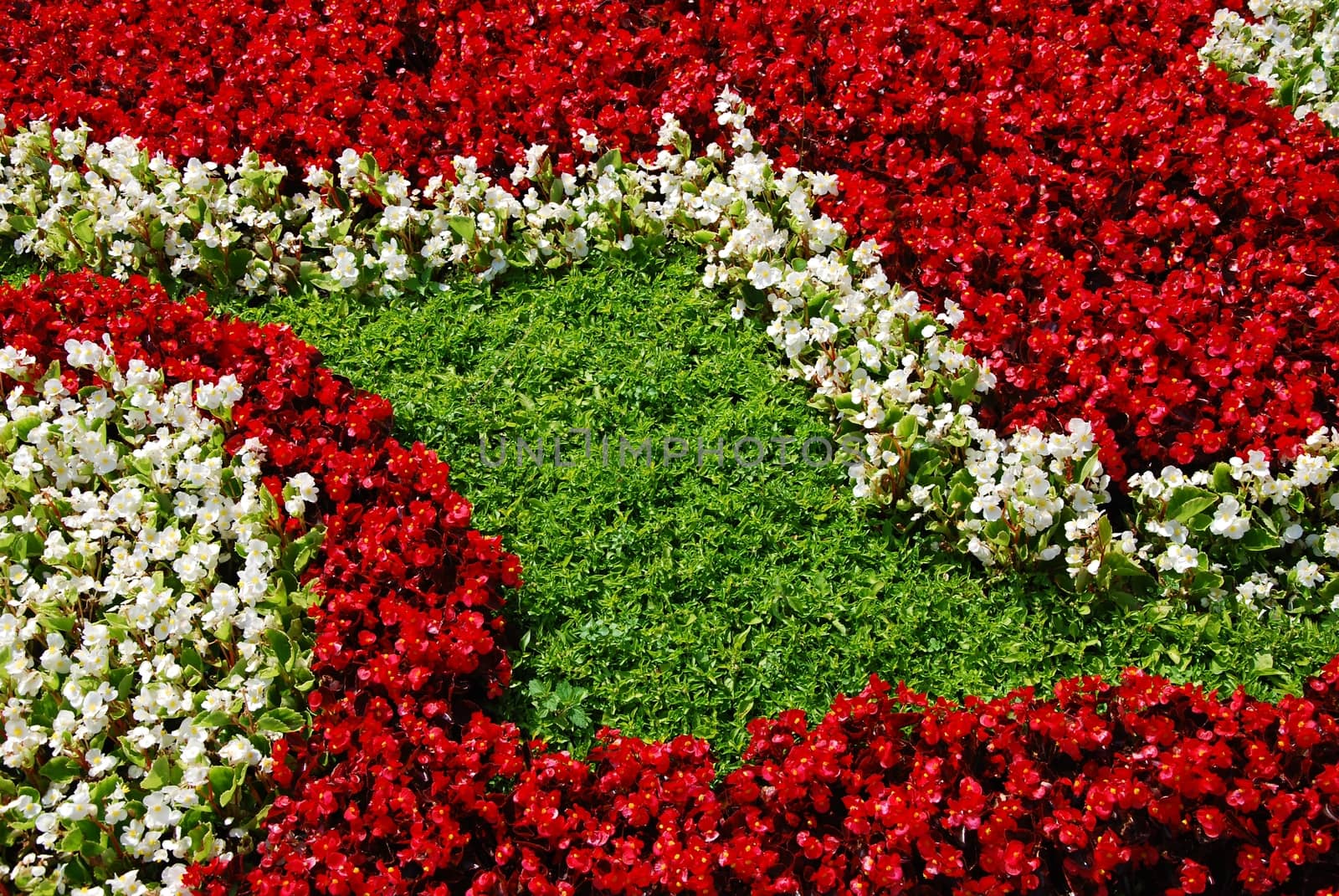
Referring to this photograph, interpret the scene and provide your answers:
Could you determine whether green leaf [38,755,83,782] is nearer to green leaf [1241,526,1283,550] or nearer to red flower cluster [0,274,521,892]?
red flower cluster [0,274,521,892]

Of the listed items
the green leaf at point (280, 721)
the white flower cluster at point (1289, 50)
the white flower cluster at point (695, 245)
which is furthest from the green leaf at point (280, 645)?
the white flower cluster at point (1289, 50)

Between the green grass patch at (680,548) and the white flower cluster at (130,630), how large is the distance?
73 cm

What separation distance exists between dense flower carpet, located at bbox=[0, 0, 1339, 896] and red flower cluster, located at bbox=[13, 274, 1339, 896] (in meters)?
0.01

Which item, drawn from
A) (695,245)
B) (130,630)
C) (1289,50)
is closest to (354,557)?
(130,630)

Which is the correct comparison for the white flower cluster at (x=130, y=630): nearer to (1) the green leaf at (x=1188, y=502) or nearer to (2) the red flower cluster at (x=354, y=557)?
(2) the red flower cluster at (x=354, y=557)

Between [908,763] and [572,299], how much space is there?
2319mm

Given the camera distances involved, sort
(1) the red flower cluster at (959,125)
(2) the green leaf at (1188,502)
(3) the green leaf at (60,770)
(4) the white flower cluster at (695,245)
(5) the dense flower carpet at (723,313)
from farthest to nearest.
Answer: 1. (1) the red flower cluster at (959,125)
2. (4) the white flower cluster at (695,245)
3. (2) the green leaf at (1188,502)
4. (3) the green leaf at (60,770)
5. (5) the dense flower carpet at (723,313)

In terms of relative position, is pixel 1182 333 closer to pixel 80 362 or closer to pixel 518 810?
pixel 518 810

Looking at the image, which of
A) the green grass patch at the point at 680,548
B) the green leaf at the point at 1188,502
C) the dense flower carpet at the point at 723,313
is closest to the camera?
the dense flower carpet at the point at 723,313

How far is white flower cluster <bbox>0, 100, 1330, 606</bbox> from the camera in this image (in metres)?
3.85

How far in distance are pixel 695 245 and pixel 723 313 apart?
0.40 metres

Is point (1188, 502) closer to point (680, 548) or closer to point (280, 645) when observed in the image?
point (680, 548)

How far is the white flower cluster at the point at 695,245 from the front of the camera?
385cm

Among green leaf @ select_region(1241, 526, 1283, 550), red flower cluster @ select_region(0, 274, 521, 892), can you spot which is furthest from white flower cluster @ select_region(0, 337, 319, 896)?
green leaf @ select_region(1241, 526, 1283, 550)
